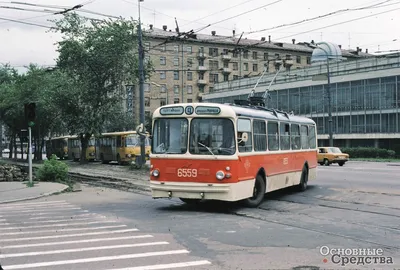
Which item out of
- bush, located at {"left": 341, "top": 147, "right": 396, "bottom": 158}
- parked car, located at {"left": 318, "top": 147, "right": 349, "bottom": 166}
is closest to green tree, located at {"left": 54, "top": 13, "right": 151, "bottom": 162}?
parked car, located at {"left": 318, "top": 147, "right": 349, "bottom": 166}

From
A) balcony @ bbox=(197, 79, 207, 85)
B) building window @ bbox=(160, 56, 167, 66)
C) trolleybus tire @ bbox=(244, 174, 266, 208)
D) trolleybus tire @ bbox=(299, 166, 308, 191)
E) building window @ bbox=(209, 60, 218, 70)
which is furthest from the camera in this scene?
balcony @ bbox=(197, 79, 207, 85)

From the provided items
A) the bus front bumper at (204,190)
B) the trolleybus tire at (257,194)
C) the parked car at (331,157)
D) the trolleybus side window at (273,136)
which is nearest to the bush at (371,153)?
the parked car at (331,157)

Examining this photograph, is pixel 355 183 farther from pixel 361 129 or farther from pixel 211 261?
pixel 361 129

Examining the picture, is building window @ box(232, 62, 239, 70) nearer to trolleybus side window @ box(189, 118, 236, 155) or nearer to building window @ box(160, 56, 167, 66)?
building window @ box(160, 56, 167, 66)

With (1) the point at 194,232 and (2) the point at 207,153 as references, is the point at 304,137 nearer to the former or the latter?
(2) the point at 207,153

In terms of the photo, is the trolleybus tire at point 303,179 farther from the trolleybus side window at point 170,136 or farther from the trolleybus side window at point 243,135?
the trolleybus side window at point 170,136

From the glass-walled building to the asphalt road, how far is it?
4610cm

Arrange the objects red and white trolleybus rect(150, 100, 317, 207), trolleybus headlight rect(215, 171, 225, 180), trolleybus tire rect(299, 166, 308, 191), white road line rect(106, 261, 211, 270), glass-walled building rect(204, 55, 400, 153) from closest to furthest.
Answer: white road line rect(106, 261, 211, 270), trolleybus headlight rect(215, 171, 225, 180), red and white trolleybus rect(150, 100, 317, 207), trolleybus tire rect(299, 166, 308, 191), glass-walled building rect(204, 55, 400, 153)

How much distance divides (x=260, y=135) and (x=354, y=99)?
175ft

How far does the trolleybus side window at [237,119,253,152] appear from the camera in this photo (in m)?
12.7

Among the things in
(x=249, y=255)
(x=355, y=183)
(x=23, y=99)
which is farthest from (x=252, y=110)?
(x=23, y=99)

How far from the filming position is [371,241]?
909cm

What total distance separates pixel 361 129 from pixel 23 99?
39.0 m

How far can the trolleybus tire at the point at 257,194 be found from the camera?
1366cm
